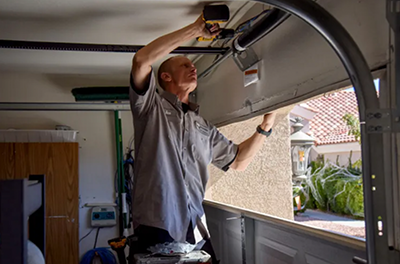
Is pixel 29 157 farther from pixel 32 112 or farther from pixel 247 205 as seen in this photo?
pixel 247 205

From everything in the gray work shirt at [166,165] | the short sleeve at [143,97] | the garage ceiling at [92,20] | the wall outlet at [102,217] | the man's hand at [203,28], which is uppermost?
the garage ceiling at [92,20]

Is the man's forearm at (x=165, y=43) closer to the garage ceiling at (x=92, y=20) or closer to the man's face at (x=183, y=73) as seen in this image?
the man's face at (x=183, y=73)

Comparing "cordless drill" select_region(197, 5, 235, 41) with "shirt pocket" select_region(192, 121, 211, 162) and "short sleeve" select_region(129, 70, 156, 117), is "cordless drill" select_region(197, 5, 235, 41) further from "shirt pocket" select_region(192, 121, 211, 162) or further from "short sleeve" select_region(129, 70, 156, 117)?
"shirt pocket" select_region(192, 121, 211, 162)

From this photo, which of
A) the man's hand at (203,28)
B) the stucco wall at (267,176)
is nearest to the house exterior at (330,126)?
the stucco wall at (267,176)

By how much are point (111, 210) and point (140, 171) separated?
2373 millimetres

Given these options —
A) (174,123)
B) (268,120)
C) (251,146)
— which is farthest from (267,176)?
(174,123)

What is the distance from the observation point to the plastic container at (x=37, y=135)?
3.92 meters

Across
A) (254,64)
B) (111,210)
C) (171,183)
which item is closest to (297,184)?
(111,210)

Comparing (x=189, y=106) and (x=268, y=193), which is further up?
(x=189, y=106)

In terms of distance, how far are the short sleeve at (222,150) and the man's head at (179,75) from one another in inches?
14.8

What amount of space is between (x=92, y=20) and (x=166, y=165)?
4.01 ft

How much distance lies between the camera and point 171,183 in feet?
6.66

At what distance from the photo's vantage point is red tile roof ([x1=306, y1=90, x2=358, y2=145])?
6.32m

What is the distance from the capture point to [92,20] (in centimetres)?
258
